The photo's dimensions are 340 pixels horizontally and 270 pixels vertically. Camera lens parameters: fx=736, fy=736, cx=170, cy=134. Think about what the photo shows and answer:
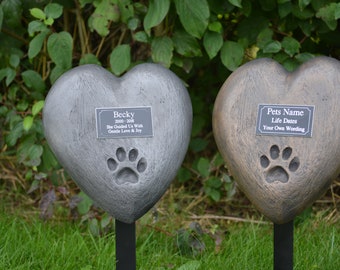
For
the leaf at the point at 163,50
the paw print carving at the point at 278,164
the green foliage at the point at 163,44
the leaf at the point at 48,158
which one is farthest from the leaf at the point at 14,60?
the paw print carving at the point at 278,164

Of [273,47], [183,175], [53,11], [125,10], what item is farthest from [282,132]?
[183,175]

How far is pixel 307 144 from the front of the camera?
194cm

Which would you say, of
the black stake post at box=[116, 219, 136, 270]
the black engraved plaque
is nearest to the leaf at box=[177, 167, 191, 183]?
the black stake post at box=[116, 219, 136, 270]

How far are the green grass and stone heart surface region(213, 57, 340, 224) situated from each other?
18.5 inches

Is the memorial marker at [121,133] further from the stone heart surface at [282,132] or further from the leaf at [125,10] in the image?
the leaf at [125,10]

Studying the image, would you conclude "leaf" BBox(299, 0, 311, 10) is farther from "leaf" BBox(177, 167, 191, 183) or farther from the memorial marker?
"leaf" BBox(177, 167, 191, 183)

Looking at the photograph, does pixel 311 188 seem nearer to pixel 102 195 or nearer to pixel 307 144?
pixel 307 144

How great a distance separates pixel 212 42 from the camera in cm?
263

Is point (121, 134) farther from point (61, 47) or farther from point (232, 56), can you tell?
point (232, 56)

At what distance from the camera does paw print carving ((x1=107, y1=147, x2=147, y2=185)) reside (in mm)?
1955

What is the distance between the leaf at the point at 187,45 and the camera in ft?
8.75

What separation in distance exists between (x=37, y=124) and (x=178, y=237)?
27.6 inches

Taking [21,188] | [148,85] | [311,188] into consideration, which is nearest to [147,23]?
[148,85]

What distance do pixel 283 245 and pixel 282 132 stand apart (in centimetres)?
35
